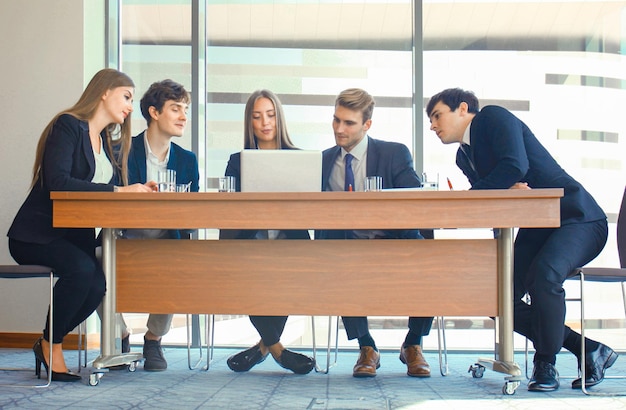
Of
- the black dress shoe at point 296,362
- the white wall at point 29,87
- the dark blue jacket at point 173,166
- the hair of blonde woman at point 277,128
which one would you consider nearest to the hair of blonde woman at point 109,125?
the dark blue jacket at point 173,166

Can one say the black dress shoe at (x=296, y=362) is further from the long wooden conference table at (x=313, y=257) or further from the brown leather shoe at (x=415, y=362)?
the long wooden conference table at (x=313, y=257)

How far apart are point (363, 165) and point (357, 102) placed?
0.33 meters

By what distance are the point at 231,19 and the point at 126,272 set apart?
2.40m

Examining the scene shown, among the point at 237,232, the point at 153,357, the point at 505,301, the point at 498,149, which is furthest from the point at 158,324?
the point at 498,149

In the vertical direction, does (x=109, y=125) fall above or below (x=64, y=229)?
above

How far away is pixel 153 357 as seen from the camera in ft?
13.5

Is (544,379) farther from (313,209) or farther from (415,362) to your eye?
(313,209)

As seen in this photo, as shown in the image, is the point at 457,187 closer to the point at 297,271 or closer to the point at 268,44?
the point at 268,44

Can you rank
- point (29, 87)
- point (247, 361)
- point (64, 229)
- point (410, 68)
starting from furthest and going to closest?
point (410, 68)
point (29, 87)
point (247, 361)
point (64, 229)

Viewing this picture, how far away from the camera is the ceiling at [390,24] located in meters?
5.17

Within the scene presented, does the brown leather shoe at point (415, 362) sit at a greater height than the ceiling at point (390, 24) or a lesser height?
lesser

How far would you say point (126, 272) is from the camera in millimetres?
3508

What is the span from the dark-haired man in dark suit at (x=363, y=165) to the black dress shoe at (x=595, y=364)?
2.61 ft

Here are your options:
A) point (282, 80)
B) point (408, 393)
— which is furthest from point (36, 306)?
point (408, 393)
